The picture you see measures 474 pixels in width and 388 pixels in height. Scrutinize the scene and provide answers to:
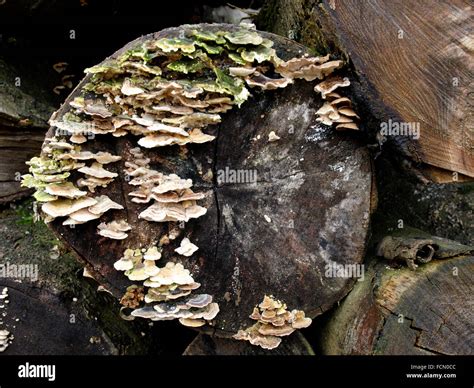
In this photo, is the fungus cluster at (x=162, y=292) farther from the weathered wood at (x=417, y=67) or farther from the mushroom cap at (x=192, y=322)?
the weathered wood at (x=417, y=67)

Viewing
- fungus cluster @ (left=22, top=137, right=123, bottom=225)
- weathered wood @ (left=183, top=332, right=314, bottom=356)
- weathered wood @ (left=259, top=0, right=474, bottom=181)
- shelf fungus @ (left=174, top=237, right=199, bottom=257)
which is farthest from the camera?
weathered wood @ (left=183, top=332, right=314, bottom=356)

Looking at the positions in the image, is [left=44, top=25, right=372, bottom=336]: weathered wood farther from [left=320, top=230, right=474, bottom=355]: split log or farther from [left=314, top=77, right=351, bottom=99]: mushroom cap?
[left=320, top=230, right=474, bottom=355]: split log

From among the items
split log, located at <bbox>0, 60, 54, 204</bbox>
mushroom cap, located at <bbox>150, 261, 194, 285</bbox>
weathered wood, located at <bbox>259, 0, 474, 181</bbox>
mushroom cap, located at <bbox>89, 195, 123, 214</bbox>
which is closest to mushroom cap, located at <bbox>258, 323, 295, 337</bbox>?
mushroom cap, located at <bbox>150, 261, 194, 285</bbox>

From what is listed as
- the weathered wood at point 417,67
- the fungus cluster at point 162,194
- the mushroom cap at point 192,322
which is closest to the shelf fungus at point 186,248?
the fungus cluster at point 162,194

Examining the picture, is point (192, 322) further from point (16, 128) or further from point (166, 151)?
point (16, 128)

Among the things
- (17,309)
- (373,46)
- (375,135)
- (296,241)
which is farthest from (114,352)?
(373,46)
